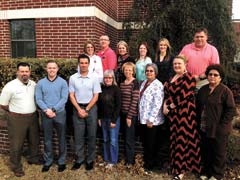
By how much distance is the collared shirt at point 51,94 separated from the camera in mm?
5480

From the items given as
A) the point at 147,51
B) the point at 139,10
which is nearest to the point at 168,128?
the point at 147,51

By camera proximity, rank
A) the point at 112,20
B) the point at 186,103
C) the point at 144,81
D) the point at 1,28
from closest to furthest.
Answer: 1. the point at 186,103
2. the point at 144,81
3. the point at 1,28
4. the point at 112,20

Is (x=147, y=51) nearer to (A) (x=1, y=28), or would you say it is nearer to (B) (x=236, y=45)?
(B) (x=236, y=45)

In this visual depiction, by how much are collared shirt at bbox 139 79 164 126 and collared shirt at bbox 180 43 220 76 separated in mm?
609

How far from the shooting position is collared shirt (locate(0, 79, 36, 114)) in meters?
5.48

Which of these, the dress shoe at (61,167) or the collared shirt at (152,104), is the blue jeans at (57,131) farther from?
the collared shirt at (152,104)

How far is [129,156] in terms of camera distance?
5.74 metres

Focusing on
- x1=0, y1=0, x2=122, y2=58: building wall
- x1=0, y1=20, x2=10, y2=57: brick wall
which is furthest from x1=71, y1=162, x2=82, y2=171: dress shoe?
x1=0, y1=20, x2=10, y2=57: brick wall

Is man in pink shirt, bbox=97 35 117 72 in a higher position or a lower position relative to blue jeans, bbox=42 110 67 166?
higher

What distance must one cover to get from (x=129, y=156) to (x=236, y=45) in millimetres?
5426

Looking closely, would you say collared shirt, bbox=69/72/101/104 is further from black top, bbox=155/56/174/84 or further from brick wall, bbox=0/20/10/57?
brick wall, bbox=0/20/10/57

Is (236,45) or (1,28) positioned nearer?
(236,45)

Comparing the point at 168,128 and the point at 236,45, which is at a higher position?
the point at 236,45

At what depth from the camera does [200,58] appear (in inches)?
213
